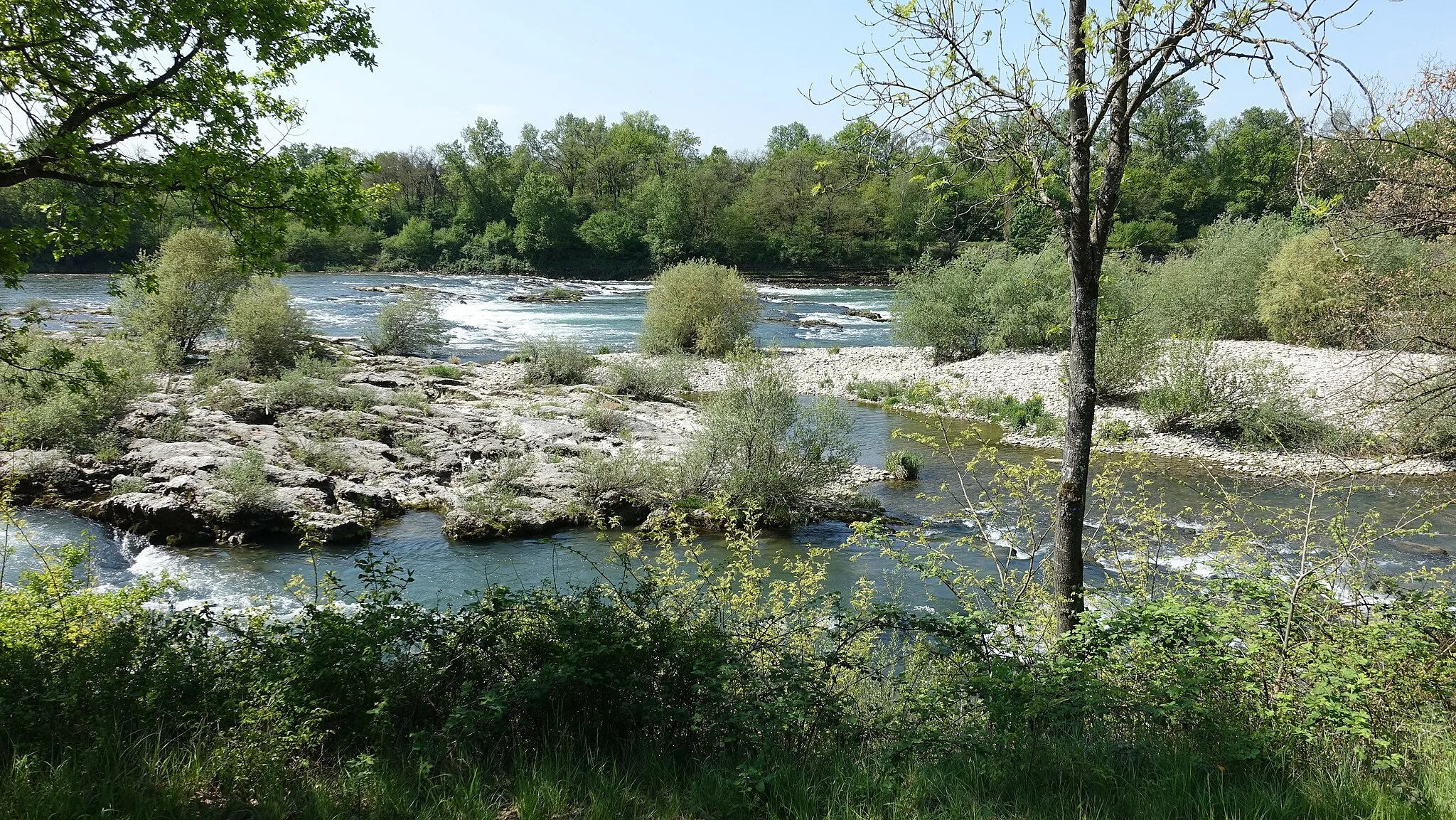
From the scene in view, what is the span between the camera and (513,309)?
152ft

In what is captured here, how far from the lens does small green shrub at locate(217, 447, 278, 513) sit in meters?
13.1

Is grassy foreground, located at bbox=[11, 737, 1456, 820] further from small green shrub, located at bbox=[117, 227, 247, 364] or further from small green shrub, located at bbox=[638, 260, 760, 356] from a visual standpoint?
small green shrub, located at bbox=[638, 260, 760, 356]

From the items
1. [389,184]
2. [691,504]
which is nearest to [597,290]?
[691,504]

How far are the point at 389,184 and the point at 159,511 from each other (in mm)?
8001

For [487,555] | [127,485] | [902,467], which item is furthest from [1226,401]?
[127,485]

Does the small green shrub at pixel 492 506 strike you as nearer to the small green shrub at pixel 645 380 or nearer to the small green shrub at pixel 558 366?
the small green shrub at pixel 645 380

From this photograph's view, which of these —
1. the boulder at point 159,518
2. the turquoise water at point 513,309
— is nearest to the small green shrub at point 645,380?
the turquoise water at point 513,309

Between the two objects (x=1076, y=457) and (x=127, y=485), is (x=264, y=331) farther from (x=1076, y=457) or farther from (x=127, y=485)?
(x=1076, y=457)

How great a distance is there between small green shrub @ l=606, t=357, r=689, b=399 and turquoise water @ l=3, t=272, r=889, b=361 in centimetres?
872

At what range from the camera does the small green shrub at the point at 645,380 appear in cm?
2508

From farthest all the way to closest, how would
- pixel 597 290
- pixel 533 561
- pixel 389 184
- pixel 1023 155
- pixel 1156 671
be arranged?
pixel 597 290, pixel 533 561, pixel 389 184, pixel 1023 155, pixel 1156 671

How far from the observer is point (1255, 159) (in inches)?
2741

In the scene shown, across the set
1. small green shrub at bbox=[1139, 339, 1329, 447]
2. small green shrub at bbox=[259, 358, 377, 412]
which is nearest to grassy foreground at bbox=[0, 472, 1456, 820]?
small green shrub at bbox=[259, 358, 377, 412]

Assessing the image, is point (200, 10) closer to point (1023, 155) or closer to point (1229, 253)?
point (1023, 155)
